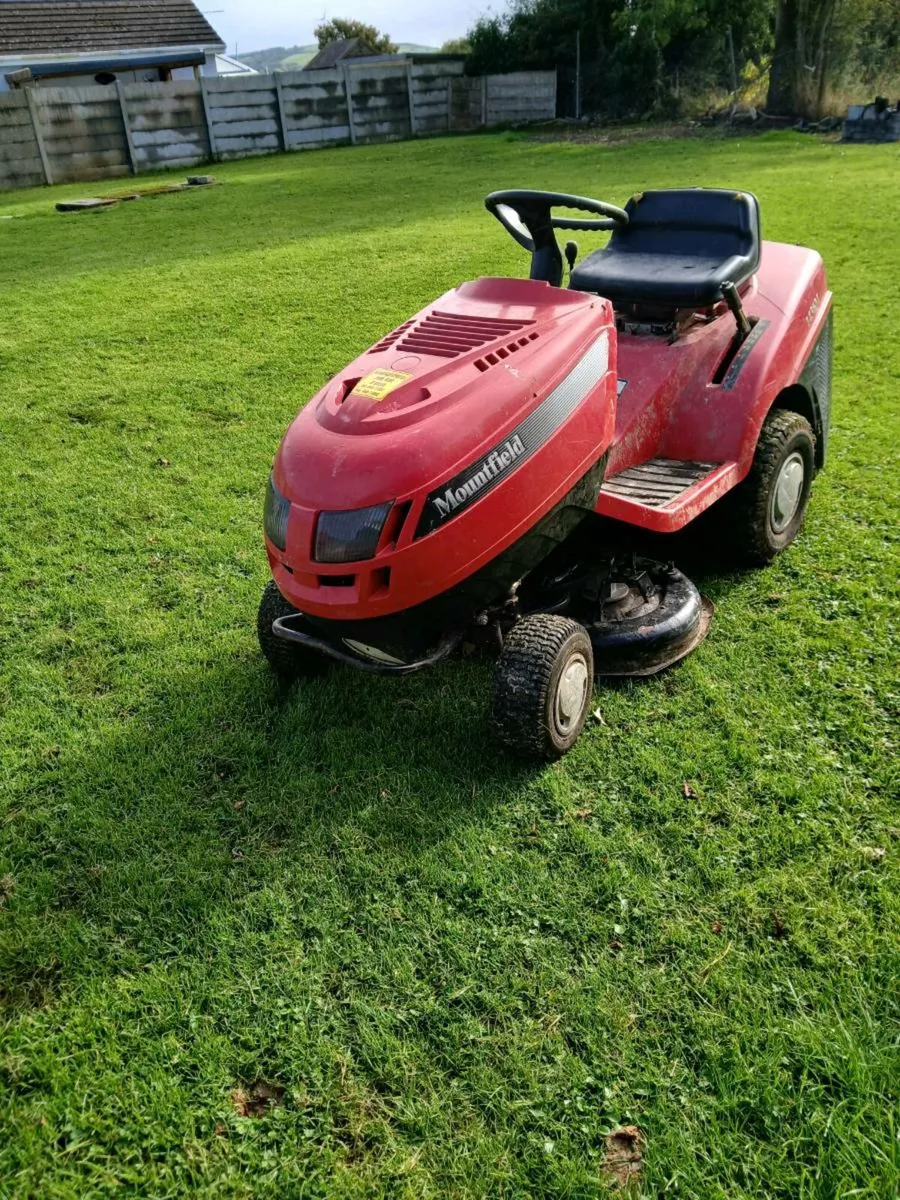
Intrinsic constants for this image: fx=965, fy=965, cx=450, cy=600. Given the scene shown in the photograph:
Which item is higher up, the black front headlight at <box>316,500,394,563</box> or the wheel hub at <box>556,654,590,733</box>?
the black front headlight at <box>316,500,394,563</box>

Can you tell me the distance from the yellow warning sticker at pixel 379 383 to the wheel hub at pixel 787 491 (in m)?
1.65

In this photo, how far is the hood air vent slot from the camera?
8.73 ft

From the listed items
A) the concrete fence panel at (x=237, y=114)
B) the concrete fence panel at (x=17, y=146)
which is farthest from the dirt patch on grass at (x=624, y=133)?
the concrete fence panel at (x=17, y=146)

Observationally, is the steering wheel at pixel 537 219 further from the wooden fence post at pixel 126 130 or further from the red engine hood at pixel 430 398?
the wooden fence post at pixel 126 130

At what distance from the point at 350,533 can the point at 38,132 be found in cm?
1656

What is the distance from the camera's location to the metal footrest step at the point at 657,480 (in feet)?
10.0

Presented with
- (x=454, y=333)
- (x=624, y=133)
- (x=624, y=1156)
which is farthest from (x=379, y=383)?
(x=624, y=133)

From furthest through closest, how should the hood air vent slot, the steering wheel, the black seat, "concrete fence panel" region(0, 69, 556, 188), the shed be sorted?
the shed < "concrete fence panel" region(0, 69, 556, 188) < the black seat < the steering wheel < the hood air vent slot

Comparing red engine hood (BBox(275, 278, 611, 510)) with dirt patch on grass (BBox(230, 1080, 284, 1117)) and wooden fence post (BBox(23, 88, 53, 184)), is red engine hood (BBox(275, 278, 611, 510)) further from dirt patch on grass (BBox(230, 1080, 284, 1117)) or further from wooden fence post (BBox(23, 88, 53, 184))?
wooden fence post (BBox(23, 88, 53, 184))

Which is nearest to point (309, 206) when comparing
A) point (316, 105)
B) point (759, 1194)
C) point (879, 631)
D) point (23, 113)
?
point (23, 113)

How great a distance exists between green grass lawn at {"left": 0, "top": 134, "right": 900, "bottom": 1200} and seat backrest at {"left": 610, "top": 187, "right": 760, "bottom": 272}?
1196 millimetres

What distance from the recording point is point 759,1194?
1723 millimetres

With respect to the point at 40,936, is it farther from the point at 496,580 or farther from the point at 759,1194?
the point at 759,1194

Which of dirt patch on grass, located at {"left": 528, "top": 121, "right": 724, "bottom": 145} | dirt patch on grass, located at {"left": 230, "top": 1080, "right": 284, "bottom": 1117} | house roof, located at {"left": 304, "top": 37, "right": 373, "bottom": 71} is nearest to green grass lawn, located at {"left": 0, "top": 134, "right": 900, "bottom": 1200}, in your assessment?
dirt patch on grass, located at {"left": 230, "top": 1080, "right": 284, "bottom": 1117}
